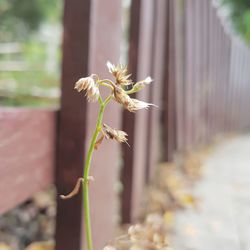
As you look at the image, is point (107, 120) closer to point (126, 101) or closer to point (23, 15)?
point (126, 101)

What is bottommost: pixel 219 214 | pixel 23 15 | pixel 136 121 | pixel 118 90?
pixel 219 214

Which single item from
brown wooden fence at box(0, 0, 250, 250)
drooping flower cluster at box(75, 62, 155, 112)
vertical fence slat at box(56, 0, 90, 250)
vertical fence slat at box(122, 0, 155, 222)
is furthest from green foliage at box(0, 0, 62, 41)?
drooping flower cluster at box(75, 62, 155, 112)

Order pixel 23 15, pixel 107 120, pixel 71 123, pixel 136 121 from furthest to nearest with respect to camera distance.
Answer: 1. pixel 23 15
2. pixel 136 121
3. pixel 107 120
4. pixel 71 123

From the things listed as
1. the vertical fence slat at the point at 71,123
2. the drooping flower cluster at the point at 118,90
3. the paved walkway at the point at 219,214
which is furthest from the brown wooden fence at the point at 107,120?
the drooping flower cluster at the point at 118,90

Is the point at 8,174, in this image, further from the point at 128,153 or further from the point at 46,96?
the point at 46,96

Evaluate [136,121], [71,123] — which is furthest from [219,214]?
[71,123]

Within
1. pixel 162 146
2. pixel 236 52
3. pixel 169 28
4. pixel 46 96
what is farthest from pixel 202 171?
pixel 236 52

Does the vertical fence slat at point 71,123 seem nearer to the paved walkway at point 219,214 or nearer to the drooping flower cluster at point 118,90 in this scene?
the paved walkway at point 219,214
